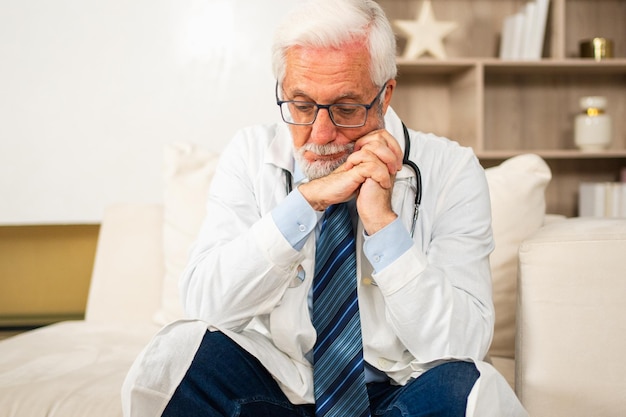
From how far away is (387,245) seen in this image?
50.7 inches

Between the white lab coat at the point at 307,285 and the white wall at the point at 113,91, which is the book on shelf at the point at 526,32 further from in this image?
the white lab coat at the point at 307,285

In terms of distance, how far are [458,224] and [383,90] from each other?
29 centimetres

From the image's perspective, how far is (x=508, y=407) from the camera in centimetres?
114

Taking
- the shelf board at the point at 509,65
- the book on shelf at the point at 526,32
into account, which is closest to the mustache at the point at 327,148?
the shelf board at the point at 509,65

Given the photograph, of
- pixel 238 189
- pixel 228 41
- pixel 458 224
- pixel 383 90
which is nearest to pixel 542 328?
pixel 458 224

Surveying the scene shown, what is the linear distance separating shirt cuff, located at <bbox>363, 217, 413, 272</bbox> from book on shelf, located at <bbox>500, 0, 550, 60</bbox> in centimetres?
212

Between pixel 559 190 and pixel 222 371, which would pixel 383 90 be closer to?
pixel 222 371

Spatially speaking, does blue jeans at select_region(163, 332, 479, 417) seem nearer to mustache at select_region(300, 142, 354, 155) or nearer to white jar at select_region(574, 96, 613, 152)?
mustache at select_region(300, 142, 354, 155)

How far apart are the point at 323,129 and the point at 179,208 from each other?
0.69 m

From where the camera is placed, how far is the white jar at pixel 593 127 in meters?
3.23

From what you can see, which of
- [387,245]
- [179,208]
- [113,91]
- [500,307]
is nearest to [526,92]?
[113,91]

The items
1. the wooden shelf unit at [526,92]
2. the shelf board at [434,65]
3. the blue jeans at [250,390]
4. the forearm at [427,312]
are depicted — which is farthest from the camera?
the wooden shelf unit at [526,92]

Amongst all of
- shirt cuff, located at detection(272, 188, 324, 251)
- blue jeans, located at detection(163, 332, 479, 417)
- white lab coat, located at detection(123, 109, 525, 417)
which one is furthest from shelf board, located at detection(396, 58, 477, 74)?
blue jeans, located at detection(163, 332, 479, 417)

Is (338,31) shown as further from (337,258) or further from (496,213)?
(496,213)
